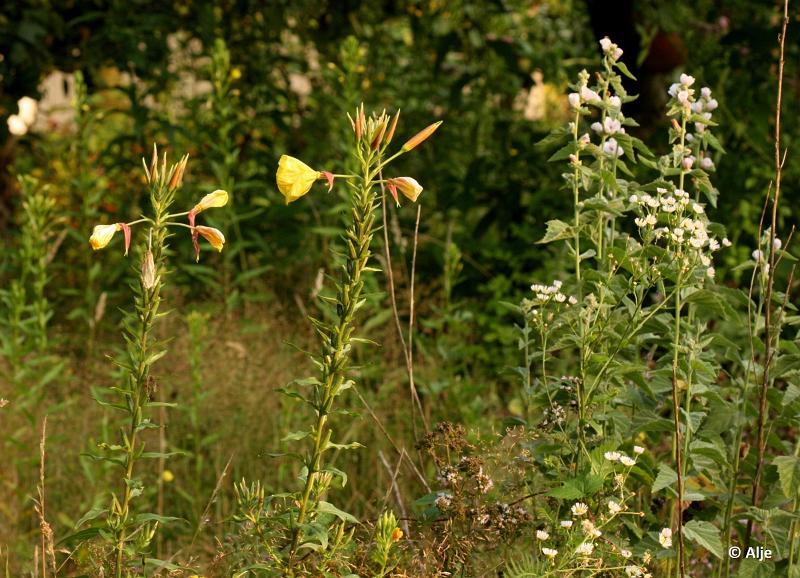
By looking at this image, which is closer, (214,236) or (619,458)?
(214,236)

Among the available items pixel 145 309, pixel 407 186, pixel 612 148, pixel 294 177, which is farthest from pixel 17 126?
pixel 407 186

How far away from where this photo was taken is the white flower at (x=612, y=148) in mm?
2797

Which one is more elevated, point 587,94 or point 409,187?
point 587,94

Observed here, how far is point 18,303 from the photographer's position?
147 inches

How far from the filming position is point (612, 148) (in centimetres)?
283

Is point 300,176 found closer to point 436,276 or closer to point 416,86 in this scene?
point 436,276

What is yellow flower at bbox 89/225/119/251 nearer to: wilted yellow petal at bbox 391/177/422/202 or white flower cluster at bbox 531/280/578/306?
wilted yellow petal at bbox 391/177/422/202

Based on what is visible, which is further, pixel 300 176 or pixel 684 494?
pixel 684 494

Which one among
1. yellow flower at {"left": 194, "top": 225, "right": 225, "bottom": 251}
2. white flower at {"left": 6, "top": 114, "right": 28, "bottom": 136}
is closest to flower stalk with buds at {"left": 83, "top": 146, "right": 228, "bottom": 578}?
yellow flower at {"left": 194, "top": 225, "right": 225, "bottom": 251}

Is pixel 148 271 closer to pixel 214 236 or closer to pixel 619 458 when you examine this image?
pixel 214 236

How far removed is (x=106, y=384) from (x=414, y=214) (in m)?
1.84

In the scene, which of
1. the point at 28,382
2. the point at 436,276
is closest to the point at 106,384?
the point at 28,382

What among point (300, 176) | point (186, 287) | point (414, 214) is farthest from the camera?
point (414, 214)

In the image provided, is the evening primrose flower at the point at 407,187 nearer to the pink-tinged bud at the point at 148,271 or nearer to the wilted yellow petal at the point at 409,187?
the wilted yellow petal at the point at 409,187
